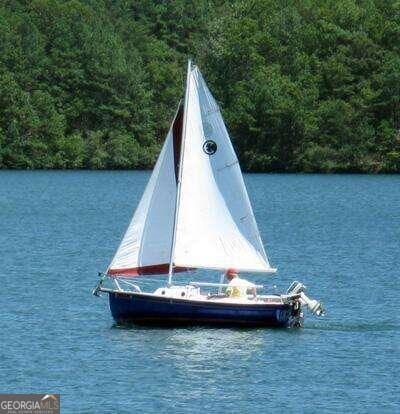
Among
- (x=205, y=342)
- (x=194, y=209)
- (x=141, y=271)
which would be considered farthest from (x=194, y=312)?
(x=194, y=209)

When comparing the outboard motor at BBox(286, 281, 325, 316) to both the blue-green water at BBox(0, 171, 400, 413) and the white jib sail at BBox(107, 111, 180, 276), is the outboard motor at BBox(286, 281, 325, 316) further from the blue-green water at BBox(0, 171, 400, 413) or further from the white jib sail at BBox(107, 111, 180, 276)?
the white jib sail at BBox(107, 111, 180, 276)

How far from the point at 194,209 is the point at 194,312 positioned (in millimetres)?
4094

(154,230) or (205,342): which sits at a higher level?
(154,230)

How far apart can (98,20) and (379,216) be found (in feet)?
256

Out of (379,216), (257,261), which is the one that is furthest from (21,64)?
(257,261)

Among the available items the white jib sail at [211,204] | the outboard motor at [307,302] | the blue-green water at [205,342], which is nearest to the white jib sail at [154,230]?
the white jib sail at [211,204]

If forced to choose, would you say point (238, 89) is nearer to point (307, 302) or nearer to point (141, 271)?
point (141, 271)

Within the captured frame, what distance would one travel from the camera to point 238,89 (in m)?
158

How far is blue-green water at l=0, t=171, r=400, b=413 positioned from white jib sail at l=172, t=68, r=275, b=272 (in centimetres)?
294

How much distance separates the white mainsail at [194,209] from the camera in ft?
170

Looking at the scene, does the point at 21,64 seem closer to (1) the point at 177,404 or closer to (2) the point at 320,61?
(2) the point at 320,61

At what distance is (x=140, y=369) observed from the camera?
45.1 metres

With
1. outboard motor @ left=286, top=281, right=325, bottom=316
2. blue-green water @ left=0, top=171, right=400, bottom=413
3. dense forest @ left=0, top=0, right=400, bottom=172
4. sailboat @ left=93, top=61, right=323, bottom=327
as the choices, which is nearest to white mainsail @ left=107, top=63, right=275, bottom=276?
sailboat @ left=93, top=61, right=323, bottom=327

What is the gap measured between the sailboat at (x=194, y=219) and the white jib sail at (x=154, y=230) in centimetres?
3
